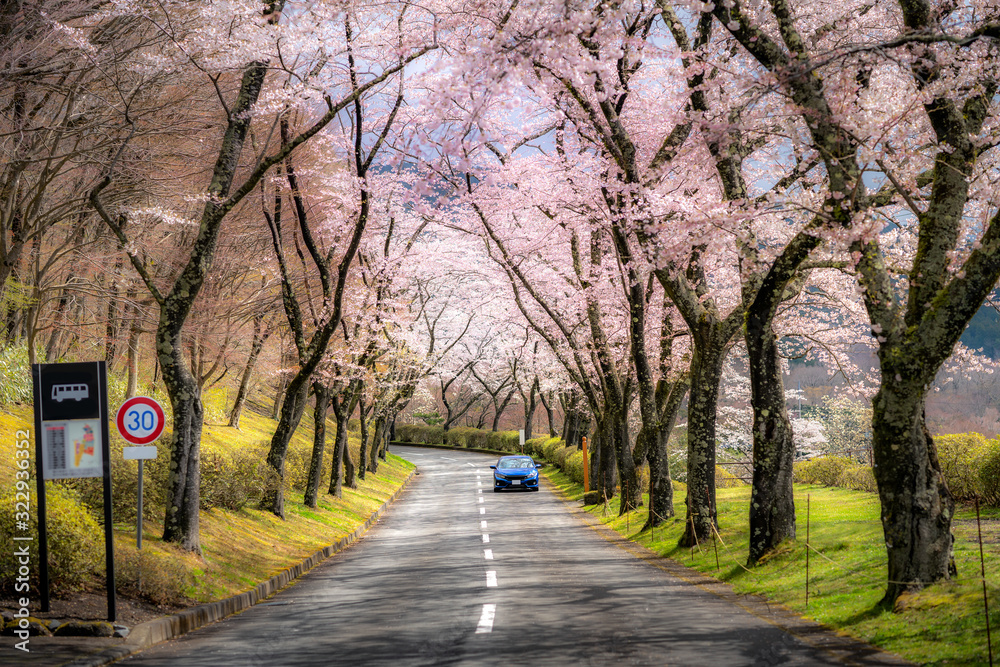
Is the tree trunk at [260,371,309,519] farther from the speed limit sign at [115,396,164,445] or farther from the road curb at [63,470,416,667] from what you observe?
the speed limit sign at [115,396,164,445]

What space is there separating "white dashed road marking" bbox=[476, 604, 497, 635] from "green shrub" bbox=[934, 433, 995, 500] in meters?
9.56

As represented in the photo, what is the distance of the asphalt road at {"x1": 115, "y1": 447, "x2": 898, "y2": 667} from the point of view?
7.04 m

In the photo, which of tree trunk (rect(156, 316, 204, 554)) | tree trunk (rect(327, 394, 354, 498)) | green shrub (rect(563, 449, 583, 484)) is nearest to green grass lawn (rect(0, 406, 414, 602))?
tree trunk (rect(156, 316, 204, 554))

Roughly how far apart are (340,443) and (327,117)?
49.3 ft

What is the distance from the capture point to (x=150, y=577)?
977 cm

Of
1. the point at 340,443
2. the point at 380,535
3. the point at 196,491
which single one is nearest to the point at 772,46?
the point at 196,491

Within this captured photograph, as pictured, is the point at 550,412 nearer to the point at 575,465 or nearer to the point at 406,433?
the point at 575,465

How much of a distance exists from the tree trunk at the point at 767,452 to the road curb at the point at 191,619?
23.9 feet

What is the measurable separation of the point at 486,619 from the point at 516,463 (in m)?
26.0

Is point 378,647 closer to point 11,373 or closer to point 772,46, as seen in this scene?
point 772,46

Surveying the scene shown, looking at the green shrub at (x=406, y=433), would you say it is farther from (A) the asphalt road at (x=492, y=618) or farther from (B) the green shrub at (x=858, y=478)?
(A) the asphalt road at (x=492, y=618)

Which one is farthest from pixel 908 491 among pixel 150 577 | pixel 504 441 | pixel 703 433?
pixel 504 441

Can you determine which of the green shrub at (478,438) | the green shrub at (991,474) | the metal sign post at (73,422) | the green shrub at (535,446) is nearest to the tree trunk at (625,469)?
the green shrub at (991,474)

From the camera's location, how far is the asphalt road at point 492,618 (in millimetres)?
7039
